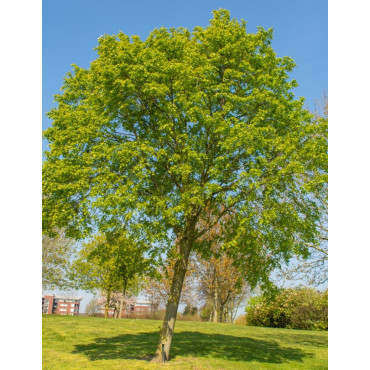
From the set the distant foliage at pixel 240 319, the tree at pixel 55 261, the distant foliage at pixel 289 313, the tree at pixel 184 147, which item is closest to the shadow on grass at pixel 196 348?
the tree at pixel 184 147

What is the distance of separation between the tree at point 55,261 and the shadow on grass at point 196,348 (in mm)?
13140

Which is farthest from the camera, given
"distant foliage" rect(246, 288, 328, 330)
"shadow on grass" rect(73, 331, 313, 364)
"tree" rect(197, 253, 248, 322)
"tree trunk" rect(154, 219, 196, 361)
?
"tree" rect(197, 253, 248, 322)

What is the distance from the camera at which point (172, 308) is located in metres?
12.4

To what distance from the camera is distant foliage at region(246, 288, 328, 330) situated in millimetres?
26406

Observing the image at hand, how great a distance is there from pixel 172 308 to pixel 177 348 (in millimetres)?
3320

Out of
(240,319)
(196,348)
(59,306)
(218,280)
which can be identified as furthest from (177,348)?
(59,306)

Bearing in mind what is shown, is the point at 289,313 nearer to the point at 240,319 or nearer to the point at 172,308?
the point at 240,319

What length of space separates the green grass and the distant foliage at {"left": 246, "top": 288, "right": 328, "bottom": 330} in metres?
5.05

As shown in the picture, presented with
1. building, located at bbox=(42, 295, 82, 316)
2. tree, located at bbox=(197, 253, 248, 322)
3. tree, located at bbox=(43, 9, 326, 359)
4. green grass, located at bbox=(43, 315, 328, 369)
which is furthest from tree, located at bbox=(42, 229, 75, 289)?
building, located at bbox=(42, 295, 82, 316)

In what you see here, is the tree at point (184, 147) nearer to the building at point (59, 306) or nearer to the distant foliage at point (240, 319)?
the distant foliage at point (240, 319)

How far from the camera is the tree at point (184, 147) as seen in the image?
1141 centimetres

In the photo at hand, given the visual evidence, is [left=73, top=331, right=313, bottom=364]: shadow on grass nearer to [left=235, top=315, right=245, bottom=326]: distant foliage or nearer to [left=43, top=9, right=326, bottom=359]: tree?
[left=43, top=9, right=326, bottom=359]: tree

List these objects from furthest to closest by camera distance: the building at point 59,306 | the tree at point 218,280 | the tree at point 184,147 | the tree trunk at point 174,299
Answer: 1. the building at point 59,306
2. the tree at point 218,280
3. the tree trunk at point 174,299
4. the tree at point 184,147
